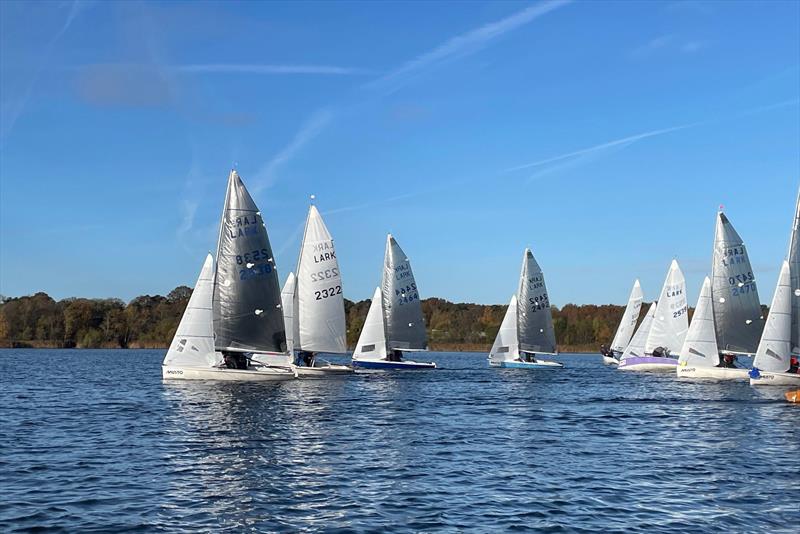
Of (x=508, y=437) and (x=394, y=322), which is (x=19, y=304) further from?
(x=508, y=437)

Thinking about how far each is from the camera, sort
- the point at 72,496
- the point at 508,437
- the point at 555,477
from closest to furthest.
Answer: the point at 72,496
the point at 555,477
the point at 508,437

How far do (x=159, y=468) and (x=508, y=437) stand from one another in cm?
1353

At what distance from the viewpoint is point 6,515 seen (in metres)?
17.1

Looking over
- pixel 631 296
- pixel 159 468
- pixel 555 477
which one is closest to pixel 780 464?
pixel 555 477

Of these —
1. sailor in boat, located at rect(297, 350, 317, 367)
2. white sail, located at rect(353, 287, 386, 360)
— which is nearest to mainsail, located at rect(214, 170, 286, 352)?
sailor in boat, located at rect(297, 350, 317, 367)

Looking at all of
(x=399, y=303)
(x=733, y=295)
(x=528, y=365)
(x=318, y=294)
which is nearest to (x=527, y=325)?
(x=528, y=365)

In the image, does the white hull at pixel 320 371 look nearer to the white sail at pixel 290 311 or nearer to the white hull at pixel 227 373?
the white sail at pixel 290 311

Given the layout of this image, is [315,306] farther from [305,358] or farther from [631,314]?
[631,314]

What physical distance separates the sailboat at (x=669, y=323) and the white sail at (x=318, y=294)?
125 feet

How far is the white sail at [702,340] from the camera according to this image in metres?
65.8

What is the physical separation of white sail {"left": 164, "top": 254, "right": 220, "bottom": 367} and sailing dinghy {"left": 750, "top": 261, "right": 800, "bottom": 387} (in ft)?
117

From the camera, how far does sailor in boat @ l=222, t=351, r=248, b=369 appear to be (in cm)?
5206

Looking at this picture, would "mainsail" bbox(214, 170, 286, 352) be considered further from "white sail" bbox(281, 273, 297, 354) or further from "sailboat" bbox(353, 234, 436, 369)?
"sailboat" bbox(353, 234, 436, 369)

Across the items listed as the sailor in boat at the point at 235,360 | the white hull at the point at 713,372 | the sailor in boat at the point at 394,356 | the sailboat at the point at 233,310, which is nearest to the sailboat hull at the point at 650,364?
the white hull at the point at 713,372
